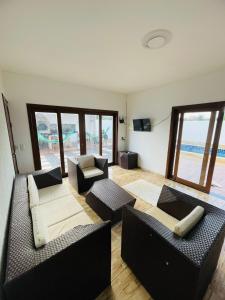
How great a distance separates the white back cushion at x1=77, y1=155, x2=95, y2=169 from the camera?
3.41 m

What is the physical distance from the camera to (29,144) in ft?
10.7

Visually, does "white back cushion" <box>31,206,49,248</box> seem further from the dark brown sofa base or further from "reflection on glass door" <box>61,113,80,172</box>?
"reflection on glass door" <box>61,113,80,172</box>

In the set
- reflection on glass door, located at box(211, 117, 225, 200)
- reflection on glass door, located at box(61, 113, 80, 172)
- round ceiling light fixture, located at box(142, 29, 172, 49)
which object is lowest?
reflection on glass door, located at box(211, 117, 225, 200)

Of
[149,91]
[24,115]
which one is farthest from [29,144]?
[149,91]

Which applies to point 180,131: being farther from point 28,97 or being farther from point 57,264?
point 28,97

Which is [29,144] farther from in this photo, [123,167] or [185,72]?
[185,72]

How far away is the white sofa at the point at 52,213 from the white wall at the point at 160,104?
2.88 meters

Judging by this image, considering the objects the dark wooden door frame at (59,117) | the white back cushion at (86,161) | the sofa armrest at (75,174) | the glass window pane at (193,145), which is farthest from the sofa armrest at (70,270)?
the glass window pane at (193,145)

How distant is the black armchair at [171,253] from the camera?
954mm

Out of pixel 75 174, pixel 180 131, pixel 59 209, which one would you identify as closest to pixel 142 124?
pixel 180 131

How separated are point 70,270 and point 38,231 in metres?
0.38

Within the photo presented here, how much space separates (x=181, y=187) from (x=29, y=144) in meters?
3.94

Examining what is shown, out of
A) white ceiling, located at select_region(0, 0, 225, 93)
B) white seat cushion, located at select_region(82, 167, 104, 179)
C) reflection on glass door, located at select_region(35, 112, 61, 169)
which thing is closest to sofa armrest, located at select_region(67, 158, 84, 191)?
white seat cushion, located at select_region(82, 167, 104, 179)

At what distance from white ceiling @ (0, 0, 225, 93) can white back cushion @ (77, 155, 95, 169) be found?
76.9 inches
